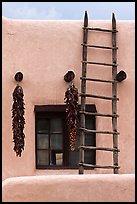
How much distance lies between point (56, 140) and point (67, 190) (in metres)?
2.69

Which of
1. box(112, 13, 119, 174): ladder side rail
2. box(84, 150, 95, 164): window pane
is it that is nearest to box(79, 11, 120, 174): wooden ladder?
box(112, 13, 119, 174): ladder side rail

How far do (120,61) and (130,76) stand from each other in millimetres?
324

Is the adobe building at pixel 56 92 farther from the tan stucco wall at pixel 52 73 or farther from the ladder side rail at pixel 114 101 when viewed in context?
the ladder side rail at pixel 114 101

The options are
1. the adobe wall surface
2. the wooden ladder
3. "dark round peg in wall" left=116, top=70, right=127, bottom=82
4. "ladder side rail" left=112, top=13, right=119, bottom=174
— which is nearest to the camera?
the adobe wall surface

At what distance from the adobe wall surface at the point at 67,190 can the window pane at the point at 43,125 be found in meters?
2.62

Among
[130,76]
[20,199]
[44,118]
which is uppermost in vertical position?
[130,76]

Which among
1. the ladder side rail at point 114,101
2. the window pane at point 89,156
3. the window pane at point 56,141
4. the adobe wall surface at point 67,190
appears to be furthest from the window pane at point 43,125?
the adobe wall surface at point 67,190

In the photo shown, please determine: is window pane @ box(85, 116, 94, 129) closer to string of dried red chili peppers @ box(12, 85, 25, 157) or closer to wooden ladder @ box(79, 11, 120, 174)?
wooden ladder @ box(79, 11, 120, 174)

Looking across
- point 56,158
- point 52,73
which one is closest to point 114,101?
point 52,73

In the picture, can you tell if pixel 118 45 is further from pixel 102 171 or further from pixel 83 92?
pixel 102 171

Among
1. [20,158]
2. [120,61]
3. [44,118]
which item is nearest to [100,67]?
[120,61]

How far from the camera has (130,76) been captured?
967 cm

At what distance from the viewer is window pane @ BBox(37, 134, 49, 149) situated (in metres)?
9.55

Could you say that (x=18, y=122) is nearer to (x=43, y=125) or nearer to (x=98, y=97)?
(x=43, y=125)
